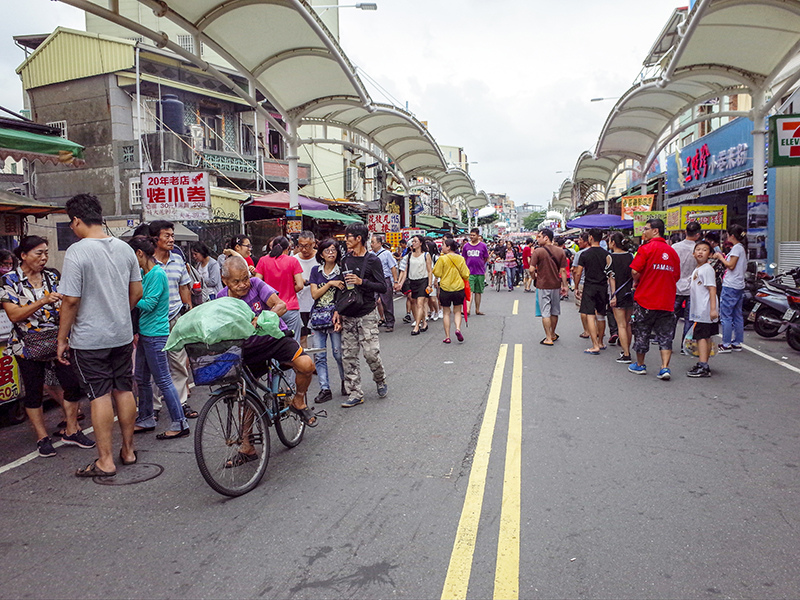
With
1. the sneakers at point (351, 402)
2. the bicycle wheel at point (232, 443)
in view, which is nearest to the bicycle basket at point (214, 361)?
the bicycle wheel at point (232, 443)

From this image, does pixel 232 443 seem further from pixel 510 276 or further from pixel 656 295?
pixel 510 276

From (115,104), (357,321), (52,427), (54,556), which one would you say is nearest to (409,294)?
(357,321)

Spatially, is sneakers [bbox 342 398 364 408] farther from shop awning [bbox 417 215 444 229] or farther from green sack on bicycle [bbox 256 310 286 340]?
shop awning [bbox 417 215 444 229]

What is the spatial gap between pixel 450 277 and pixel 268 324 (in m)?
6.01

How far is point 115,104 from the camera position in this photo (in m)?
20.8

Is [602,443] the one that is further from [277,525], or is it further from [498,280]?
[498,280]

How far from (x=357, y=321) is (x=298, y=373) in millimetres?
1550

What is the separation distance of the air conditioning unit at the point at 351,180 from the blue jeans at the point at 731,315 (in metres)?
27.5

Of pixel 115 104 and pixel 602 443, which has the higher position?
pixel 115 104

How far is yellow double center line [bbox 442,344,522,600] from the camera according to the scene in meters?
3.03

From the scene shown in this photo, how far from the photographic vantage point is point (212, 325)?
4.05 m

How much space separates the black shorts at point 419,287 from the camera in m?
11.6

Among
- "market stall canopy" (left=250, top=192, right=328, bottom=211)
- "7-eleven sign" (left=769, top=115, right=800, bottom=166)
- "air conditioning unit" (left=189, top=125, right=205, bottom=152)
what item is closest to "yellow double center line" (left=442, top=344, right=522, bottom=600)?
"7-eleven sign" (left=769, top=115, right=800, bottom=166)

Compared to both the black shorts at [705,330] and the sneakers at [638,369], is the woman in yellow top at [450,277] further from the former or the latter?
the black shorts at [705,330]
